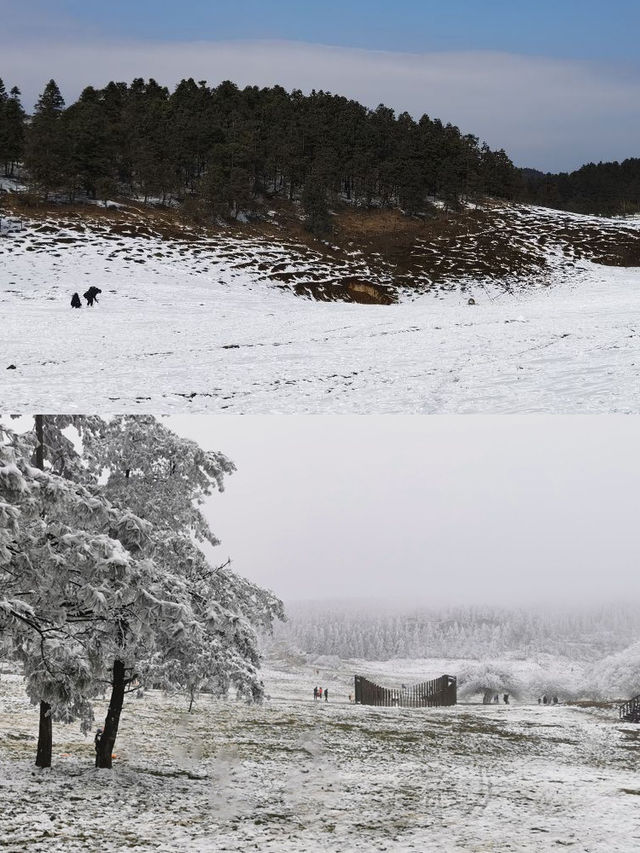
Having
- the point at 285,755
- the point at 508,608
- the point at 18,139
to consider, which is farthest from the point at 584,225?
the point at 285,755

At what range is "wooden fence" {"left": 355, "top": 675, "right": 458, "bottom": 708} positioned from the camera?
28.8 m

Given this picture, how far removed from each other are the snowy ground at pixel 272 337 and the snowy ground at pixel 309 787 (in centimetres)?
708

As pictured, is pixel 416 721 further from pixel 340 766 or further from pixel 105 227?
pixel 105 227

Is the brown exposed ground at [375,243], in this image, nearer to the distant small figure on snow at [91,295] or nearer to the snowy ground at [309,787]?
the distant small figure on snow at [91,295]

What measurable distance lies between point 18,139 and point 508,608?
48358mm

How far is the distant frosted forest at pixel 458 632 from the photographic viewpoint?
29.4 m

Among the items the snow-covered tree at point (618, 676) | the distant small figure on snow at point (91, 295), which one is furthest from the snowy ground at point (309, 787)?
the snow-covered tree at point (618, 676)

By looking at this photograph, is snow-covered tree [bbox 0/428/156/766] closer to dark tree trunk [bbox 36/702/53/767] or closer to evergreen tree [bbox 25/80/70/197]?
dark tree trunk [bbox 36/702/53/767]

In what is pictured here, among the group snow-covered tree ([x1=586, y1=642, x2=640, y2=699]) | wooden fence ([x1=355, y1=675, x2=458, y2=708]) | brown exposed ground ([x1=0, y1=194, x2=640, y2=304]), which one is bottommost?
snow-covered tree ([x1=586, y1=642, x2=640, y2=699])

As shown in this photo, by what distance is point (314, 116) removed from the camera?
240ft

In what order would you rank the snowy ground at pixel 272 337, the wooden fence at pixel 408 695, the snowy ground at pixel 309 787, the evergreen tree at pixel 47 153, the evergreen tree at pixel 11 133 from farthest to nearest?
the evergreen tree at pixel 11 133
the evergreen tree at pixel 47 153
the wooden fence at pixel 408 695
the snowy ground at pixel 272 337
the snowy ground at pixel 309 787

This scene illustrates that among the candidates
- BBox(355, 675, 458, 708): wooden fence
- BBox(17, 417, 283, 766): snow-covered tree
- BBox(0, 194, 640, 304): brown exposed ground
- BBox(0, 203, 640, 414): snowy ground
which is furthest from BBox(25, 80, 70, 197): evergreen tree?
BBox(17, 417, 283, 766): snow-covered tree

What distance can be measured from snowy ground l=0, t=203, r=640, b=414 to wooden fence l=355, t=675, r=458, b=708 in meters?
12.0

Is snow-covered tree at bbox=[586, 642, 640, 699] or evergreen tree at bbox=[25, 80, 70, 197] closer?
snow-covered tree at bbox=[586, 642, 640, 699]
